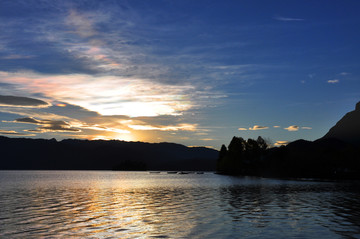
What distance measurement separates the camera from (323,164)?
7790 inches

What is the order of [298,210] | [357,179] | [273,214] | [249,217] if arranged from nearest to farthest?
[249,217]
[273,214]
[298,210]
[357,179]

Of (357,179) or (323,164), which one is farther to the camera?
(323,164)

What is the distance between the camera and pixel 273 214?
4134 cm

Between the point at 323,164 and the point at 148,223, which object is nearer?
the point at 148,223

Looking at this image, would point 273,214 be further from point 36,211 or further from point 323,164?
point 323,164

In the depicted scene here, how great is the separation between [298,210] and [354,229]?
48.1 ft

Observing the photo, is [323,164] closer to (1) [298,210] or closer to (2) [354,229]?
(1) [298,210]

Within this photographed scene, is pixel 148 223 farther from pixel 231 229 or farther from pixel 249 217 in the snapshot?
pixel 249 217

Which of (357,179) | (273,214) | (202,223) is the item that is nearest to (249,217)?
(273,214)

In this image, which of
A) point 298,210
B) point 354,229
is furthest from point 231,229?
point 298,210

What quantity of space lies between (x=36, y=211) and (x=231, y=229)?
2576 centimetres

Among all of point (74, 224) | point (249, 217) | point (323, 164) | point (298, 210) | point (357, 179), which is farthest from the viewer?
point (323, 164)

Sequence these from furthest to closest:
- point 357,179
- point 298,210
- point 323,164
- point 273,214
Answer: point 323,164 < point 357,179 < point 298,210 < point 273,214

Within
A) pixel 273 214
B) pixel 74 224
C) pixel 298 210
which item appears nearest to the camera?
pixel 74 224
